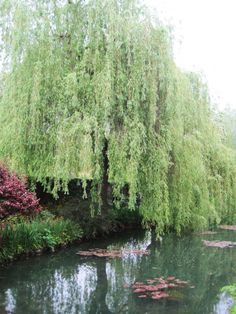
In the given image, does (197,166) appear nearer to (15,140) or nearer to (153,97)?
(153,97)

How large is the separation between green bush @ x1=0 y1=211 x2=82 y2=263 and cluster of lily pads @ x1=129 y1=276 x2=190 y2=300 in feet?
10.4

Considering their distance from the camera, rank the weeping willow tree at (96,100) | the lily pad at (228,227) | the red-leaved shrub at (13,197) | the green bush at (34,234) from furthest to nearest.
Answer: the lily pad at (228,227) → the red-leaved shrub at (13,197) → the green bush at (34,234) → the weeping willow tree at (96,100)

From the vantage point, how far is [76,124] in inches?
363

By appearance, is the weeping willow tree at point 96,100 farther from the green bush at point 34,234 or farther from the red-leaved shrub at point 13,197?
the green bush at point 34,234

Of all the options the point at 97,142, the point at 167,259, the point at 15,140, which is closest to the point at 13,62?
the point at 15,140

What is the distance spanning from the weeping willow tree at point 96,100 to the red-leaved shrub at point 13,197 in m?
0.39

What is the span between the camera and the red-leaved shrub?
1014 cm

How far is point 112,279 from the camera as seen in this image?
28.7 ft

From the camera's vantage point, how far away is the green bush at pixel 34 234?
382 inches

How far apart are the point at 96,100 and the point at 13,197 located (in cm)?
331

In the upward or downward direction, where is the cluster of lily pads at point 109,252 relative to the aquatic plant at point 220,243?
downward

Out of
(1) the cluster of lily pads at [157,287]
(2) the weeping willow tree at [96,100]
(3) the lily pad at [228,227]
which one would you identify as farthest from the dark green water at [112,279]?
(3) the lily pad at [228,227]

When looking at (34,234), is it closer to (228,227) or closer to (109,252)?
(109,252)

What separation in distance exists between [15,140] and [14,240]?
7.72ft
